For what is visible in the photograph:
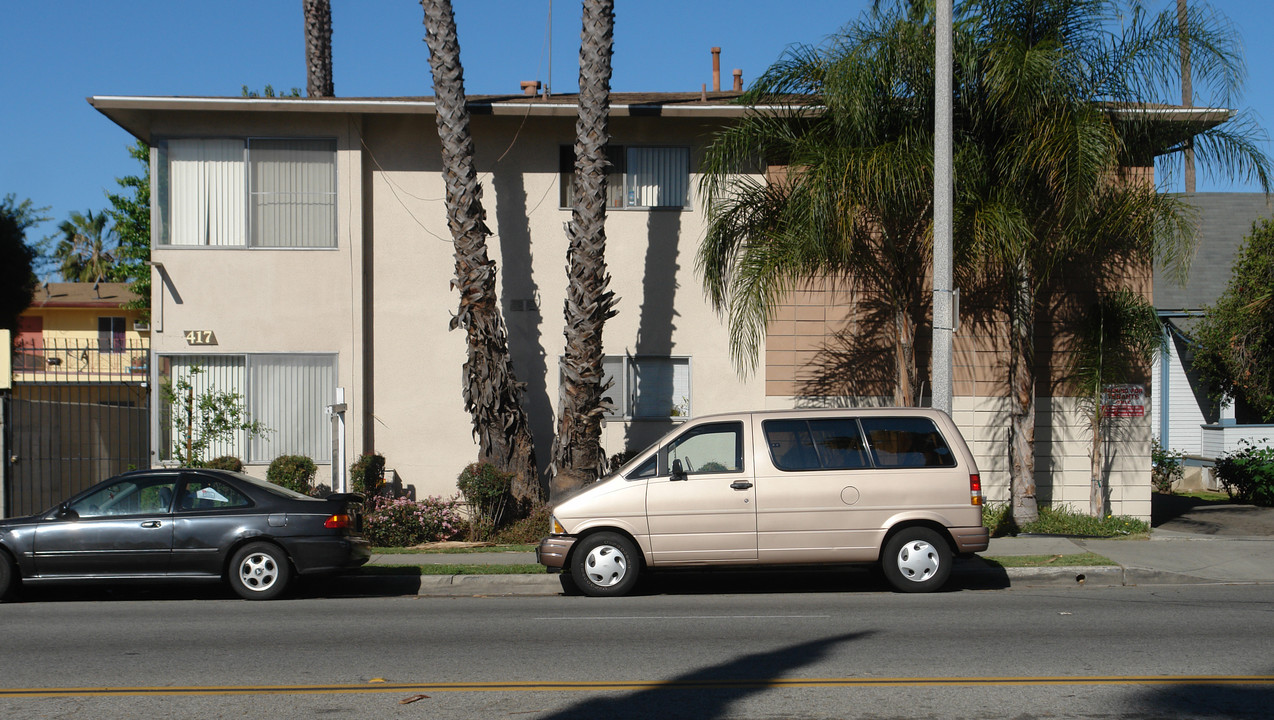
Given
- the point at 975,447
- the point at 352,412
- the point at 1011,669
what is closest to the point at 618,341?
the point at 352,412

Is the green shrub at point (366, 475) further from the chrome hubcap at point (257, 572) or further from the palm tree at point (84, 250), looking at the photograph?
the palm tree at point (84, 250)

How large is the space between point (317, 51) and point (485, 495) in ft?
36.9

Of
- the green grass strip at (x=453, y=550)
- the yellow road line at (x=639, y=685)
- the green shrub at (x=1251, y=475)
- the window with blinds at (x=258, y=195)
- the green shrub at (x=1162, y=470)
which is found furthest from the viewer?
the green shrub at (x=1162, y=470)

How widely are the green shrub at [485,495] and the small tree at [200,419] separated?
3.43m

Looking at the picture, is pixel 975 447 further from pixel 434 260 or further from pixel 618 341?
pixel 434 260

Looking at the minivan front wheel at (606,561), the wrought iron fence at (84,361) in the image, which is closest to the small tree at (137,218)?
the wrought iron fence at (84,361)

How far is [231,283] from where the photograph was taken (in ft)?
52.5

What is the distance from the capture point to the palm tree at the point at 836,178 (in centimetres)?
1263

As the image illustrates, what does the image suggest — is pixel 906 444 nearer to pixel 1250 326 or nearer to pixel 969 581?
pixel 969 581

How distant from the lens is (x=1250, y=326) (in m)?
19.4

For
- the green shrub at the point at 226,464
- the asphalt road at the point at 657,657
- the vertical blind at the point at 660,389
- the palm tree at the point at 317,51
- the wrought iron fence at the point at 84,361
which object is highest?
the palm tree at the point at 317,51

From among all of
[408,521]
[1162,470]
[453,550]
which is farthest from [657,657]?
[1162,470]

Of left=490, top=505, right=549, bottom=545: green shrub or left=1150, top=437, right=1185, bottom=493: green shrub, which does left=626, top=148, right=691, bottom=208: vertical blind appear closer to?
left=490, top=505, right=549, bottom=545: green shrub

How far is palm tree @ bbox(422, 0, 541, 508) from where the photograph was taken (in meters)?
14.7
